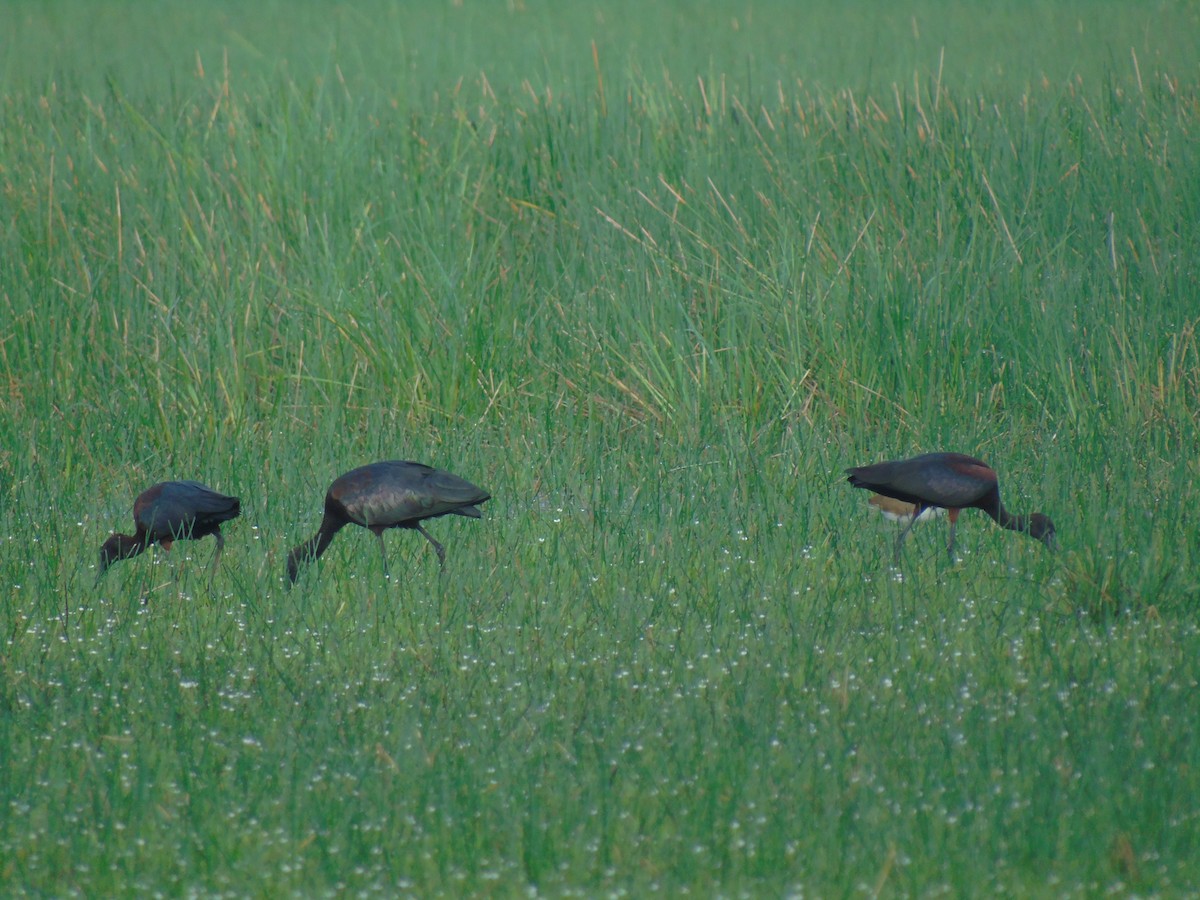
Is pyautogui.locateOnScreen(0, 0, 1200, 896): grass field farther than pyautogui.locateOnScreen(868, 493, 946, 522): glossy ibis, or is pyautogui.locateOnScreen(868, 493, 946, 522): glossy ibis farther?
pyautogui.locateOnScreen(868, 493, 946, 522): glossy ibis

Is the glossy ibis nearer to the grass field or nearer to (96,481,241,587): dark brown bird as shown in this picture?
the grass field

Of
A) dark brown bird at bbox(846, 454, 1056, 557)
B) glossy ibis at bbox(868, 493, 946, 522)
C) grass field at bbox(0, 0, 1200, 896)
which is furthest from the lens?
glossy ibis at bbox(868, 493, 946, 522)

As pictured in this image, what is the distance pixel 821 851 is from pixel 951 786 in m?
0.45

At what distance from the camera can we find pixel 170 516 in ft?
16.8

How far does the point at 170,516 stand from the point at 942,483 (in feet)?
8.63

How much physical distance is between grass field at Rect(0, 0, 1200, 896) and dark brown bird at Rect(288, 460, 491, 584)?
0.16 meters

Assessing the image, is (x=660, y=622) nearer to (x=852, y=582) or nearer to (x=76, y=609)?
(x=852, y=582)

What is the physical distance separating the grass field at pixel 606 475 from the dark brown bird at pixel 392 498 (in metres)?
0.16

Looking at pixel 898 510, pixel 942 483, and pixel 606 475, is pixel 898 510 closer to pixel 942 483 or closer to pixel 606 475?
pixel 942 483

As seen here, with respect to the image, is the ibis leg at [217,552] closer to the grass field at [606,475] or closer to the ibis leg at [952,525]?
the grass field at [606,475]

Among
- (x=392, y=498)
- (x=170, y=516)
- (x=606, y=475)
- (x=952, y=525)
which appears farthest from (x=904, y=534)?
(x=170, y=516)

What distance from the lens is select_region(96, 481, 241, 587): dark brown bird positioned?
5.12 meters

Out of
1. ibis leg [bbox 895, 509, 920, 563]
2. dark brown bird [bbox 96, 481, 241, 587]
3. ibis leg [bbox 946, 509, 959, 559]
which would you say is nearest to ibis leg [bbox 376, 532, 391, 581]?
dark brown bird [bbox 96, 481, 241, 587]

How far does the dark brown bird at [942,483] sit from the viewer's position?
16.7 ft
